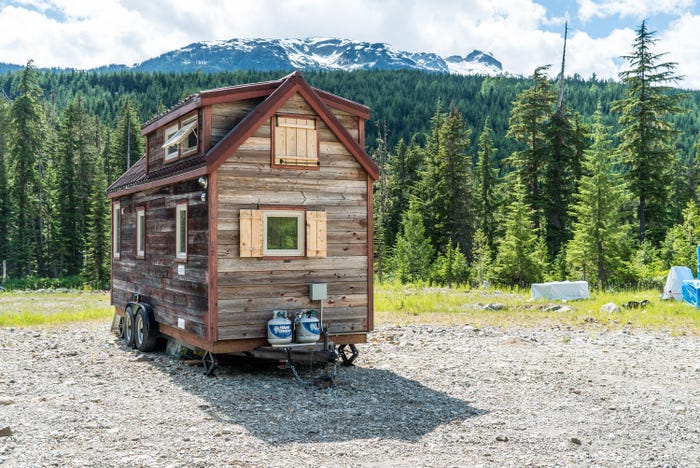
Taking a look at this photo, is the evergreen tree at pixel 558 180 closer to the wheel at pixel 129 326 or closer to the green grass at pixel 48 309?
the green grass at pixel 48 309

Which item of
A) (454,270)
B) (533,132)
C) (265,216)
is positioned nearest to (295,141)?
(265,216)

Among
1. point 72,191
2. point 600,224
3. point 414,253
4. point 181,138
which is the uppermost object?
point 72,191

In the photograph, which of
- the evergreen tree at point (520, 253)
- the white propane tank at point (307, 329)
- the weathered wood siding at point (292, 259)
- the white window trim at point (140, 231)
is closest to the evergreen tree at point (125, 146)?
the evergreen tree at point (520, 253)

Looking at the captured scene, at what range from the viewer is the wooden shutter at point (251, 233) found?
11445mm

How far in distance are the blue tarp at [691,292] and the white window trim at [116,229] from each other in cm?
1804

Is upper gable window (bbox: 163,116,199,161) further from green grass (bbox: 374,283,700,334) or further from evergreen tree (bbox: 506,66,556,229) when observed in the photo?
evergreen tree (bbox: 506,66,556,229)

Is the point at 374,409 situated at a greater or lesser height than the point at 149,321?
lesser

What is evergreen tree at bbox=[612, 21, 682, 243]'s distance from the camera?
40.3 meters

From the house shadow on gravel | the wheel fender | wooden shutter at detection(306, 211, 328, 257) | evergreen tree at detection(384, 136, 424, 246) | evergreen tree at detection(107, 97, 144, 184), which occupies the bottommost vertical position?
the house shadow on gravel

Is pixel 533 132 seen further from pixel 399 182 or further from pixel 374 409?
pixel 374 409

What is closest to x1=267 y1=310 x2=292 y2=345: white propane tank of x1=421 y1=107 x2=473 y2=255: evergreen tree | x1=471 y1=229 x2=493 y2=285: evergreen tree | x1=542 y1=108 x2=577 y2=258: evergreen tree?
x1=471 y1=229 x2=493 y2=285: evergreen tree

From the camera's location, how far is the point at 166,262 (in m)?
13.6

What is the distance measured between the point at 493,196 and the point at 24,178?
137 ft

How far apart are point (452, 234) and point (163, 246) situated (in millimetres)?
38973
